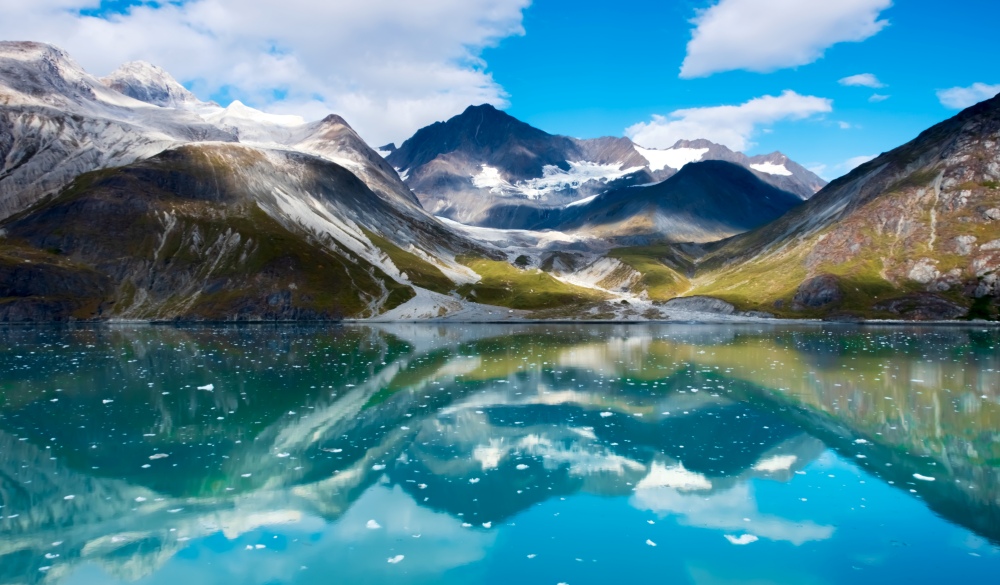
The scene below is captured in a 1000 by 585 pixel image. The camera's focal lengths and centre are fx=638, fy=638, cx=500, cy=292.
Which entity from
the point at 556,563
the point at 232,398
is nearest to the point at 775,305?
the point at 232,398

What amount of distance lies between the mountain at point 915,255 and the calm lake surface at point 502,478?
4562 inches

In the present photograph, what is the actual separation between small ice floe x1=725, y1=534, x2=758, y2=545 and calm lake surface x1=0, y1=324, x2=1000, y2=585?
99 mm

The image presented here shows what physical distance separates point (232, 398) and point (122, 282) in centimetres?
15993

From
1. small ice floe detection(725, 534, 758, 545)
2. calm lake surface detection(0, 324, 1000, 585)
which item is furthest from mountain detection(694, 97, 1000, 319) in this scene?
small ice floe detection(725, 534, 758, 545)

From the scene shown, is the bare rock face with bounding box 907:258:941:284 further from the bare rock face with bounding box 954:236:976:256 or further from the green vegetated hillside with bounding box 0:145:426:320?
the green vegetated hillside with bounding box 0:145:426:320

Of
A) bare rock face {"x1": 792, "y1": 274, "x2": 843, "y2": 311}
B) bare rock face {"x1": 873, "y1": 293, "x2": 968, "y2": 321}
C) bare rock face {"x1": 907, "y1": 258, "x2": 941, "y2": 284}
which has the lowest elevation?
bare rock face {"x1": 873, "y1": 293, "x2": 968, "y2": 321}

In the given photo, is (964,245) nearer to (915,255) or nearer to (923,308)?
(915,255)

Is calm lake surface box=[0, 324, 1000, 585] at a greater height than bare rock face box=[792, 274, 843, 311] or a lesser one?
lesser

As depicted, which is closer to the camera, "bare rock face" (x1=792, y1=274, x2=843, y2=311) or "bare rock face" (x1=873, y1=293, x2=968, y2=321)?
"bare rock face" (x1=873, y1=293, x2=968, y2=321)

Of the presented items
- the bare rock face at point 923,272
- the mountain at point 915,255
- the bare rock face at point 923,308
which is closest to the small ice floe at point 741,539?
the mountain at point 915,255

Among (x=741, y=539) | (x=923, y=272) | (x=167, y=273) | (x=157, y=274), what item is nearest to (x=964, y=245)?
(x=923, y=272)

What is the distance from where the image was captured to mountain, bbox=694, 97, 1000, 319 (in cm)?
15462

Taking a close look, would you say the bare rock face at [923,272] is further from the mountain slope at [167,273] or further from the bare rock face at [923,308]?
the mountain slope at [167,273]

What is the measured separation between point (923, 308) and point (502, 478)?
524ft
